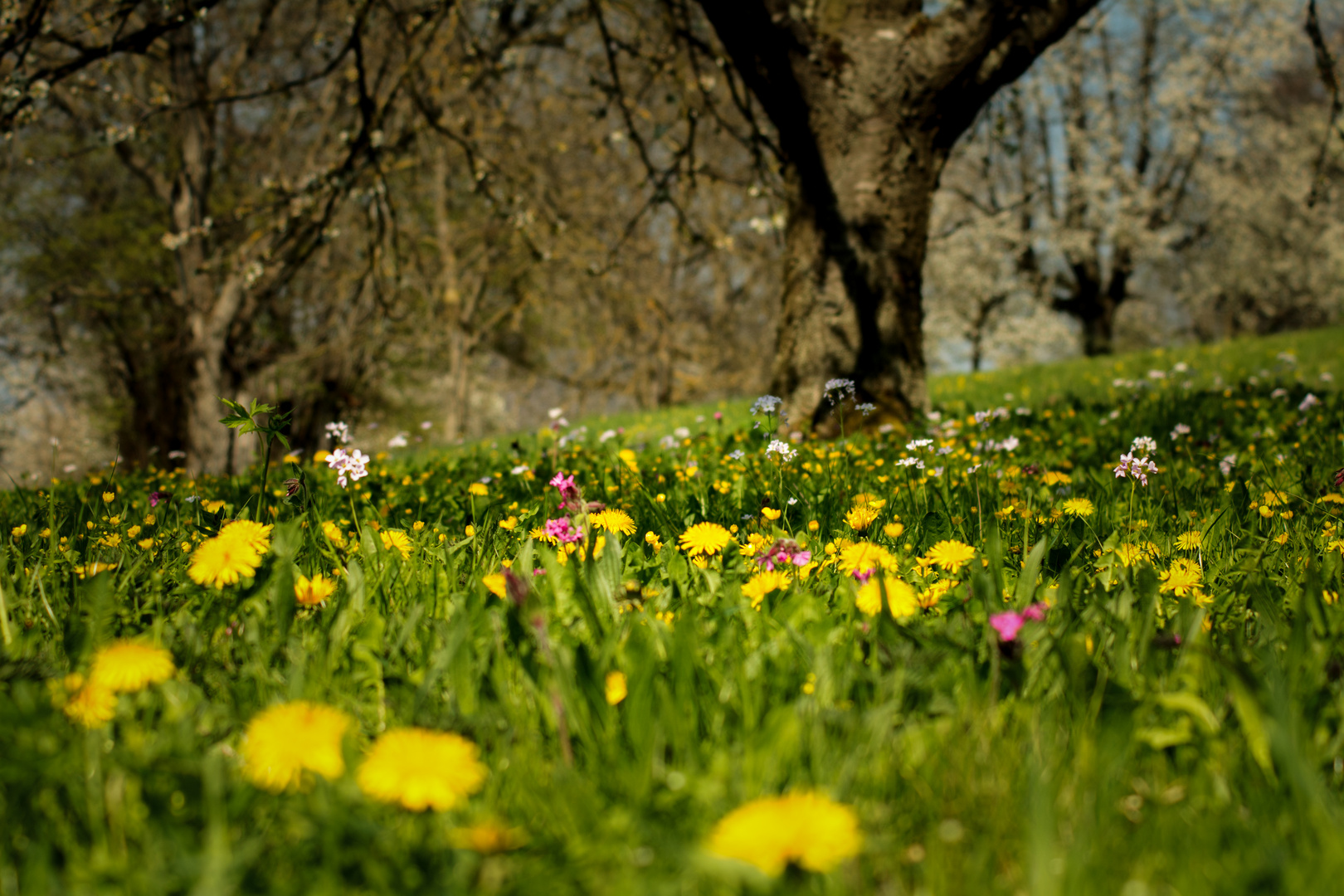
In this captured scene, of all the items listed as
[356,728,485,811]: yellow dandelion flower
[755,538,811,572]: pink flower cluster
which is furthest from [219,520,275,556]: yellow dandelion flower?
[755,538,811,572]: pink flower cluster

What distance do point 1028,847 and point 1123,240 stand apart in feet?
82.5

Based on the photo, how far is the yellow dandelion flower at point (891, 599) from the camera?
1372mm

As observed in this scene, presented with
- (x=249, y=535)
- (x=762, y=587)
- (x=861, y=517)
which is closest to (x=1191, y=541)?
(x=861, y=517)

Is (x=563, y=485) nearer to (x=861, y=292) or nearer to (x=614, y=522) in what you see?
(x=614, y=522)

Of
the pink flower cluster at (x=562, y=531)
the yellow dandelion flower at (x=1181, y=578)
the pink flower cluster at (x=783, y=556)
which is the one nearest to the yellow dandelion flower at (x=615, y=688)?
the pink flower cluster at (x=783, y=556)

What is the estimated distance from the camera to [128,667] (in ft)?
3.32

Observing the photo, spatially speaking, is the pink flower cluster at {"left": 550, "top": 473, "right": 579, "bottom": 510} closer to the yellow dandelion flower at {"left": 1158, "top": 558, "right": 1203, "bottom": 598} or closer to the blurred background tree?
the yellow dandelion flower at {"left": 1158, "top": 558, "right": 1203, "bottom": 598}

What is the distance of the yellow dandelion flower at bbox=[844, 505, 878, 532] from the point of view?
1.98 m

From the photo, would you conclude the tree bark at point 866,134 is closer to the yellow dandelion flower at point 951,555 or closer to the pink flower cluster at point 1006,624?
the yellow dandelion flower at point 951,555

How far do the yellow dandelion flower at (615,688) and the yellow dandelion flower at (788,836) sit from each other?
0.39 m

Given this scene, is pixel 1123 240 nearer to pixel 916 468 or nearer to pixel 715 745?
pixel 916 468

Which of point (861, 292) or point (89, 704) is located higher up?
point (861, 292)

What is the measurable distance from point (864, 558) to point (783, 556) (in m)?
0.18

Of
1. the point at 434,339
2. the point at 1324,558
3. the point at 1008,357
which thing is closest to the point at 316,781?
the point at 1324,558
